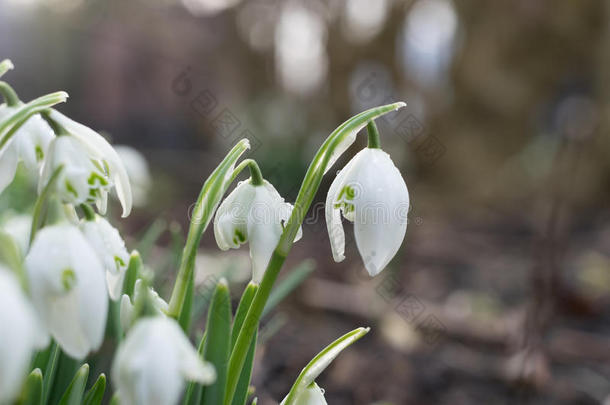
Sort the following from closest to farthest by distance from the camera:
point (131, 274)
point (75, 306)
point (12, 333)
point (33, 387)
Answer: point (12, 333) → point (75, 306) → point (33, 387) → point (131, 274)

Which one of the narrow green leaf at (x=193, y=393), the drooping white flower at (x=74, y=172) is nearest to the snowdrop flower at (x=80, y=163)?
the drooping white flower at (x=74, y=172)

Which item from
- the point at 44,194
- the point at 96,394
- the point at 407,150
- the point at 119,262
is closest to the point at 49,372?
the point at 96,394

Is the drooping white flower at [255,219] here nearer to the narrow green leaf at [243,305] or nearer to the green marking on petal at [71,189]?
the narrow green leaf at [243,305]

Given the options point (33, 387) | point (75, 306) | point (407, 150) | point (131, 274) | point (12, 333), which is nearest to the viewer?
point (12, 333)

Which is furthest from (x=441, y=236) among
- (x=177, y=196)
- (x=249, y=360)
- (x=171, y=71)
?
(x=171, y=71)

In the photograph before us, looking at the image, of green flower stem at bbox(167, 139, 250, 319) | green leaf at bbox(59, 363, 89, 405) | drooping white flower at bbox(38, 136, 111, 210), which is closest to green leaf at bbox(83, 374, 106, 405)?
green leaf at bbox(59, 363, 89, 405)

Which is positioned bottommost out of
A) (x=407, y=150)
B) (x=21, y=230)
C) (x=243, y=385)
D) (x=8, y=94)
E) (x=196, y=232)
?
(x=407, y=150)

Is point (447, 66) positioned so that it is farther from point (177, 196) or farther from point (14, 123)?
point (14, 123)

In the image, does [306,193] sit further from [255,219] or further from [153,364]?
[153,364]
